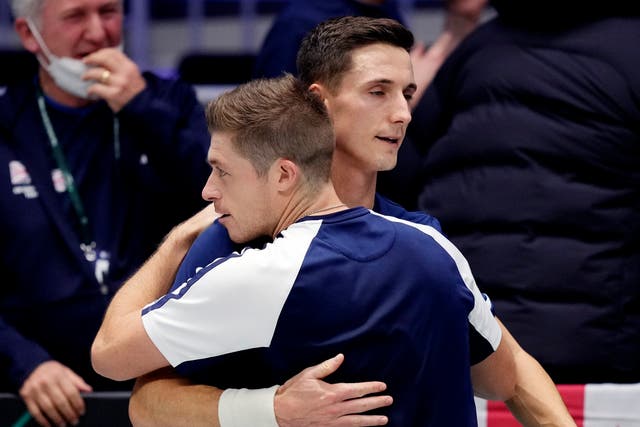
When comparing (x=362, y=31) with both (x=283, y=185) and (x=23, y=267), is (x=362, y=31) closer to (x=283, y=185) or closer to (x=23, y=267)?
(x=283, y=185)

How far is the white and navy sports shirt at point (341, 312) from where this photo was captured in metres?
2.14

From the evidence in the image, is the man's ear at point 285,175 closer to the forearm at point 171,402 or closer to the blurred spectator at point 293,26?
the forearm at point 171,402

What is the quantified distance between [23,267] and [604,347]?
1599mm

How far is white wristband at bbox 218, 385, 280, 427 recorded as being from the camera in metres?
2.17

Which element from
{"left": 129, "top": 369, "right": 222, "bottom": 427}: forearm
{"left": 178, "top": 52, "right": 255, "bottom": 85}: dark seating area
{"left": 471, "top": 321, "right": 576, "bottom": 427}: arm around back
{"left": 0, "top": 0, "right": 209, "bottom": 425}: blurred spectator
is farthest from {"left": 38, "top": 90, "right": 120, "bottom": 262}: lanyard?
{"left": 178, "top": 52, "right": 255, "bottom": 85}: dark seating area

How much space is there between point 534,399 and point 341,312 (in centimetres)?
58

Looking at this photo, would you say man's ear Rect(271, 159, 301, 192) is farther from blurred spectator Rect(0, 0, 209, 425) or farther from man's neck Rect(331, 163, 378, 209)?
blurred spectator Rect(0, 0, 209, 425)

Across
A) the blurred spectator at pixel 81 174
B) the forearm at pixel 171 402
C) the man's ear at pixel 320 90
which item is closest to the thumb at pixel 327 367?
the forearm at pixel 171 402

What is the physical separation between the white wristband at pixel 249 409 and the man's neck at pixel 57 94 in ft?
5.16

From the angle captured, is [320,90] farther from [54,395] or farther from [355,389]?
[54,395]

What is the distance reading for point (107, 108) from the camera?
354 centimetres

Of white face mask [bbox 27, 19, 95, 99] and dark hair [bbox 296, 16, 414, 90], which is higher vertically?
dark hair [bbox 296, 16, 414, 90]

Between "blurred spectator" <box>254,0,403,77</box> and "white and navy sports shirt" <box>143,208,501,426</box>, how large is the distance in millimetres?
1314

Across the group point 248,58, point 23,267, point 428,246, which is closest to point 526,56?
point 428,246
